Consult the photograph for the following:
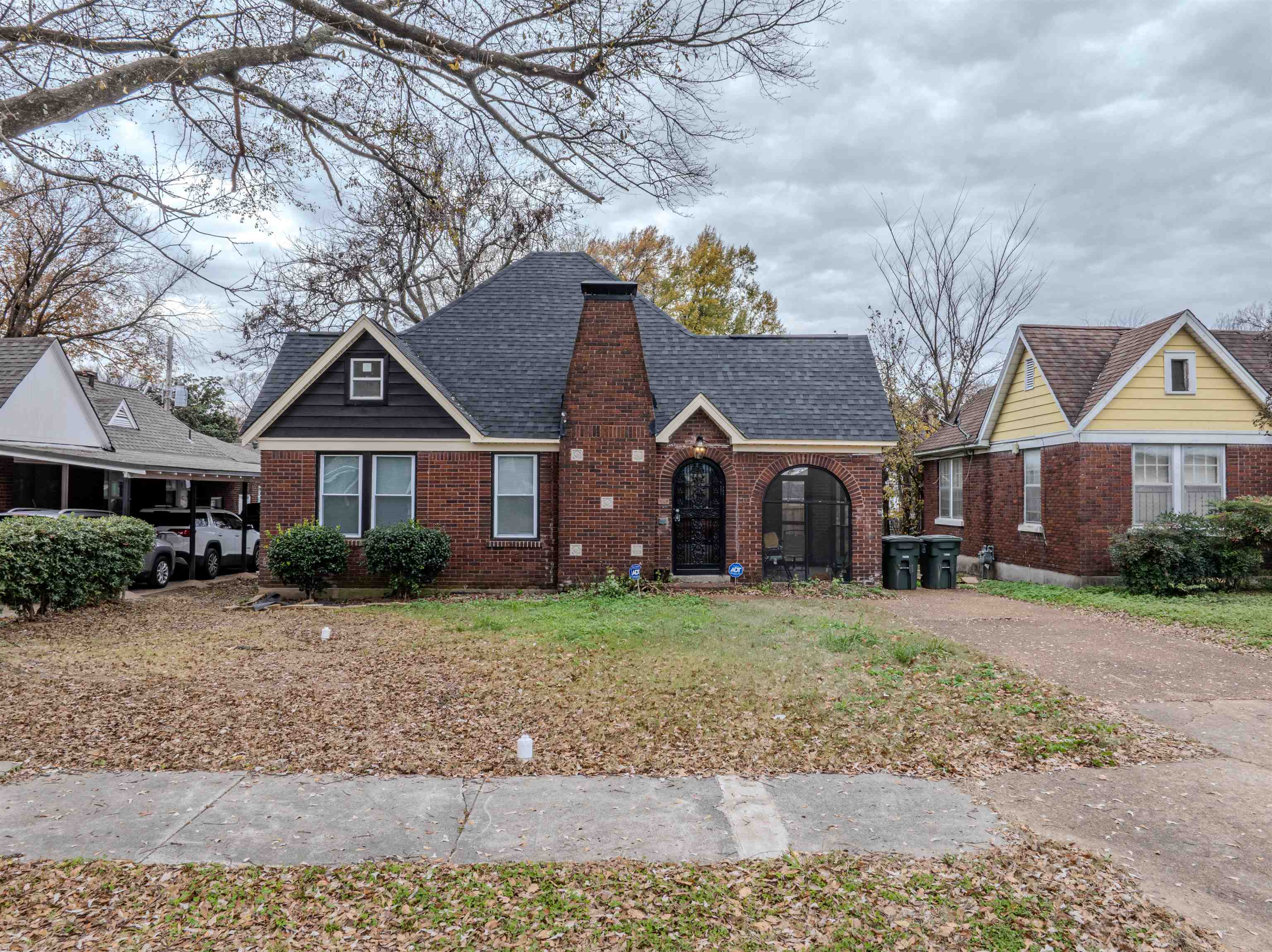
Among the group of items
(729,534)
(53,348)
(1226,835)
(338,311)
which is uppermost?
(338,311)

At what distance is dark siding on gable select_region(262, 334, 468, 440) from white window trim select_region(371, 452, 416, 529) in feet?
1.32

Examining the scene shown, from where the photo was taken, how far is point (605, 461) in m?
14.1

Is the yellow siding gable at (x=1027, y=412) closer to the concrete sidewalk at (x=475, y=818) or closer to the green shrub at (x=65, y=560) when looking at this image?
the concrete sidewalk at (x=475, y=818)

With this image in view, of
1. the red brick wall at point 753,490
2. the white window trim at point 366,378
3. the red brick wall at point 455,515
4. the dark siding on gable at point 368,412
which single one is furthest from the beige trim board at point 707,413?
the white window trim at point 366,378

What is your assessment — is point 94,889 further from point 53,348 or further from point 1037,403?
point 53,348

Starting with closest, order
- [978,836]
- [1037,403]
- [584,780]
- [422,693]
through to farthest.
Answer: [978,836] → [584,780] → [422,693] → [1037,403]

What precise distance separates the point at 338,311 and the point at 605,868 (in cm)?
2493

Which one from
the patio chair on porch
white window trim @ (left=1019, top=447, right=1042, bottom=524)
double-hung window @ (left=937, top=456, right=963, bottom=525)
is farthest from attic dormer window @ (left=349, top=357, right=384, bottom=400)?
double-hung window @ (left=937, top=456, right=963, bottom=525)

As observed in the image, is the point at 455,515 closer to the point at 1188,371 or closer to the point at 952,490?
the point at 952,490

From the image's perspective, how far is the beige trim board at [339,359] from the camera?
1400 centimetres

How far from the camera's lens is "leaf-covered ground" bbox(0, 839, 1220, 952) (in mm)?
3322

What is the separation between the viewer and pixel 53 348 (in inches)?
736

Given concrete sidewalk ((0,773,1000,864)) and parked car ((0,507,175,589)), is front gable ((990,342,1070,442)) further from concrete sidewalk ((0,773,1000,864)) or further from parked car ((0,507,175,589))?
parked car ((0,507,175,589))

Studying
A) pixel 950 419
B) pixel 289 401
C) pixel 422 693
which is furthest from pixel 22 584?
pixel 950 419
